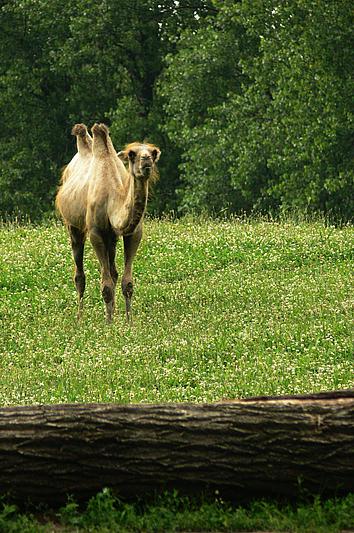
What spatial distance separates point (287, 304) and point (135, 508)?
361 inches

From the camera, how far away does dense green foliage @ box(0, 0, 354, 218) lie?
3828 cm

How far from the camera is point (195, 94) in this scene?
44625 millimetres

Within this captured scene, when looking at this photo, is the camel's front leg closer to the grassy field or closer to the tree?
the grassy field

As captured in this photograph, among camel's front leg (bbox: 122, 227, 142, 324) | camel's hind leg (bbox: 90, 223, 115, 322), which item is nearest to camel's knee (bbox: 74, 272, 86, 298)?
camel's hind leg (bbox: 90, 223, 115, 322)

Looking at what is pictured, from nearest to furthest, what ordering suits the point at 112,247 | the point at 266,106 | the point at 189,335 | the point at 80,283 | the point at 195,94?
1. the point at 189,335
2. the point at 112,247
3. the point at 80,283
4. the point at 266,106
5. the point at 195,94

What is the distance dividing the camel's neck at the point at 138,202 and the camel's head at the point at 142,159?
0.39 feet

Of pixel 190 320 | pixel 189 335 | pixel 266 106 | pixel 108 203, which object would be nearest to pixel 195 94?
pixel 266 106

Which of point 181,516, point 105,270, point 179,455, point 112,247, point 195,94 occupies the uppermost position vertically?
point 179,455

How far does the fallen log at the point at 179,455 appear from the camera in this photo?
8.24 metres

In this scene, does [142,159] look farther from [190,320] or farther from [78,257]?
[78,257]

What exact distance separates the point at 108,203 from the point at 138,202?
1.20 meters

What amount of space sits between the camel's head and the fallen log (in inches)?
273

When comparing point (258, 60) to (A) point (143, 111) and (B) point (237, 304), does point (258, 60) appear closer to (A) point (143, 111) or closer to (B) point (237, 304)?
(A) point (143, 111)

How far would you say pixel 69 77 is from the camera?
52438mm
